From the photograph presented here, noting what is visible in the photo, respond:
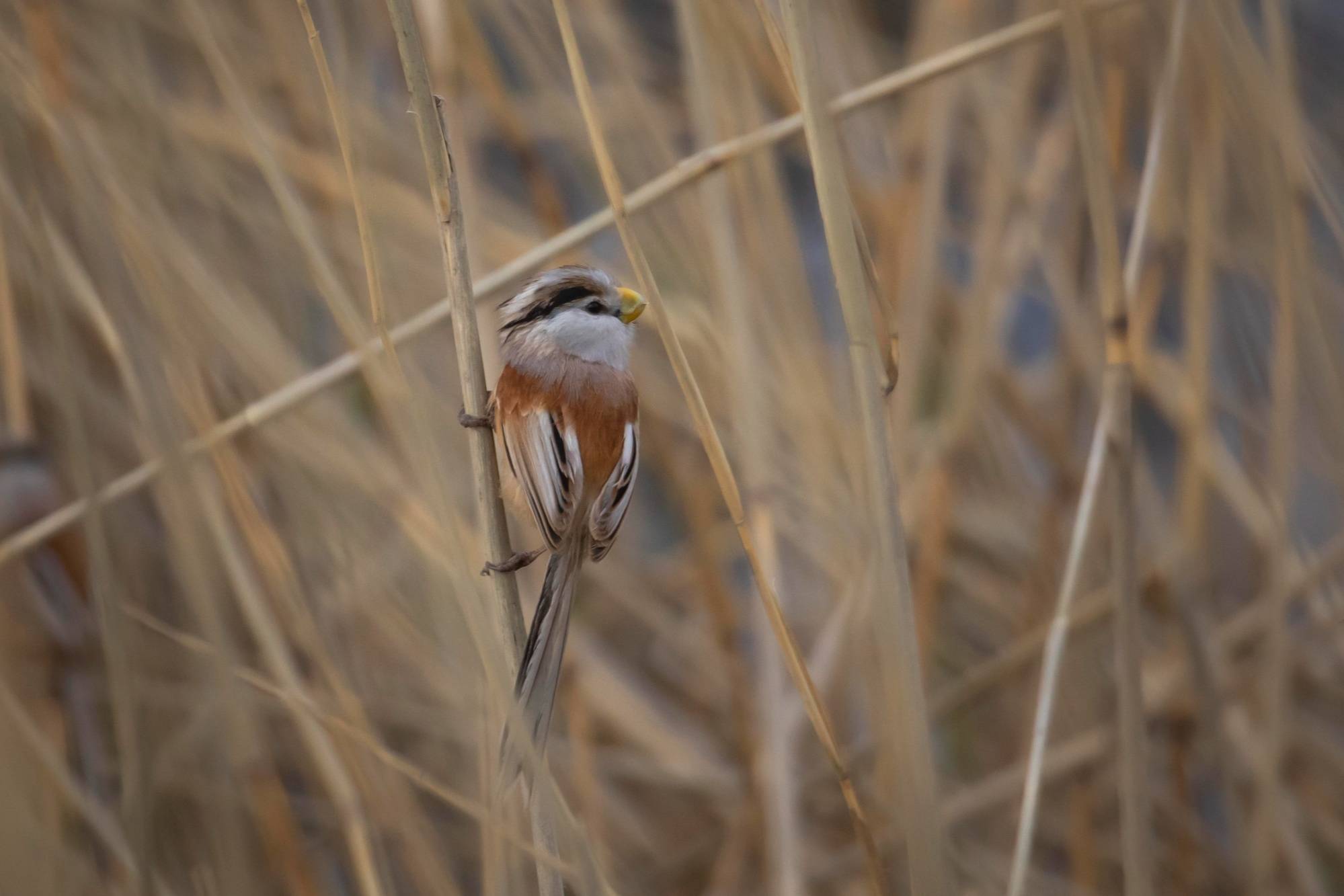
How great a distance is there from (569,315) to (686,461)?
0.97 metres

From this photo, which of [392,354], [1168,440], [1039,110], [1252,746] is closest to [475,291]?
[392,354]

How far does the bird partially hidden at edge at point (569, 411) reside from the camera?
50.6 inches

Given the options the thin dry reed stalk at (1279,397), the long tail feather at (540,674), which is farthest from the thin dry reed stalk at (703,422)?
the thin dry reed stalk at (1279,397)

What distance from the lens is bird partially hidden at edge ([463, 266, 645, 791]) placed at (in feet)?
4.21

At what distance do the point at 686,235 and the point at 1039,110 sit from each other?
2.11 metres

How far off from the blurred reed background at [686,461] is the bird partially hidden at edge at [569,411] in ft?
0.30

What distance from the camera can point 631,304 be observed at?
136cm

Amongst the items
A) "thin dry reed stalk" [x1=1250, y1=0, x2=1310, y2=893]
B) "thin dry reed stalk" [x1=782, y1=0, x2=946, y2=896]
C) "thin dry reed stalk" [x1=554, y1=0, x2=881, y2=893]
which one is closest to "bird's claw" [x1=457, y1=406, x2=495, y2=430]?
"thin dry reed stalk" [x1=554, y1=0, x2=881, y2=893]

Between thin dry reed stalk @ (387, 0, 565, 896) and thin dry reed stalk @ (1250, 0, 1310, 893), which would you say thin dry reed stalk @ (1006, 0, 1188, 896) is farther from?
thin dry reed stalk @ (387, 0, 565, 896)

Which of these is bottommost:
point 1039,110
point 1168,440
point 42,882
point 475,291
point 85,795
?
point 42,882

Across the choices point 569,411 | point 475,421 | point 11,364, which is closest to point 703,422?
point 475,421

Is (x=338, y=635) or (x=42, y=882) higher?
(x=338, y=635)

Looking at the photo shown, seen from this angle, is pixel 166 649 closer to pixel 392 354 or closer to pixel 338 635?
pixel 338 635

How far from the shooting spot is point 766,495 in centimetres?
172
